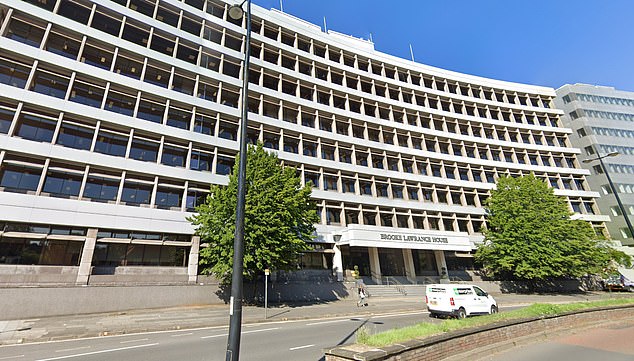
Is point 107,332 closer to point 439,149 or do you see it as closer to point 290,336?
point 290,336

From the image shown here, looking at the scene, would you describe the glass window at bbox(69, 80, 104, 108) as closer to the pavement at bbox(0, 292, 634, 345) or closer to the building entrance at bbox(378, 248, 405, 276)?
the pavement at bbox(0, 292, 634, 345)

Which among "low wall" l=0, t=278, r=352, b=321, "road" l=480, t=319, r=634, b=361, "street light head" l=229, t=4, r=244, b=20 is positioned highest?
"street light head" l=229, t=4, r=244, b=20

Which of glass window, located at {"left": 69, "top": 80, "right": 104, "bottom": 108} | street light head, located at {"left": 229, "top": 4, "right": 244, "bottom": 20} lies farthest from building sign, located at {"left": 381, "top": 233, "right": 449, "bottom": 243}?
glass window, located at {"left": 69, "top": 80, "right": 104, "bottom": 108}

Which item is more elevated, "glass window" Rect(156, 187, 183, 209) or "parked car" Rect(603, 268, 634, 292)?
"glass window" Rect(156, 187, 183, 209)

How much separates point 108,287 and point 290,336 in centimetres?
1575

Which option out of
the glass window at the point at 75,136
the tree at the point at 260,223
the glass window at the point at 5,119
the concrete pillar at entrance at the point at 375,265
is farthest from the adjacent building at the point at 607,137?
the glass window at the point at 5,119

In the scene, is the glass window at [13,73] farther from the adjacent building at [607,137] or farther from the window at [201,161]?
the adjacent building at [607,137]

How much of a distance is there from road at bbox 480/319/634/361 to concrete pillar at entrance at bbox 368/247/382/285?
2326 cm

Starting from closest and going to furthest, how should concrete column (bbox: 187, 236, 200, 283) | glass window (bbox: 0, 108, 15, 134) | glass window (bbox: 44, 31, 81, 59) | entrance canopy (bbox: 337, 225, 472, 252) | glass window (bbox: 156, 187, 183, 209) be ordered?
glass window (bbox: 0, 108, 15, 134) → concrete column (bbox: 187, 236, 200, 283) → glass window (bbox: 44, 31, 81, 59) → glass window (bbox: 156, 187, 183, 209) → entrance canopy (bbox: 337, 225, 472, 252)

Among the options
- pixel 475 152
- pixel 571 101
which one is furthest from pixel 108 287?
pixel 571 101

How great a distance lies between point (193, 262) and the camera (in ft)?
81.0

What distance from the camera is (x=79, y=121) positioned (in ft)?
80.1

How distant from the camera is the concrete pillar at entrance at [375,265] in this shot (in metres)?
33.8

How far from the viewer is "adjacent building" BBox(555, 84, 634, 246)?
54.1m
